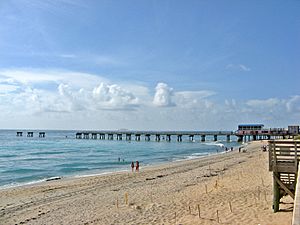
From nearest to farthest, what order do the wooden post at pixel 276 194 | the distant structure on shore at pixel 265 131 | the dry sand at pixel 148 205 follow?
the wooden post at pixel 276 194
the dry sand at pixel 148 205
the distant structure on shore at pixel 265 131

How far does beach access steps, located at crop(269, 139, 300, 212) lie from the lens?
29.5 ft

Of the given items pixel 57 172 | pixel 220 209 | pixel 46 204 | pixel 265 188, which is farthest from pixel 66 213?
pixel 57 172

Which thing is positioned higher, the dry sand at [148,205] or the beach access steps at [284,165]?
the beach access steps at [284,165]

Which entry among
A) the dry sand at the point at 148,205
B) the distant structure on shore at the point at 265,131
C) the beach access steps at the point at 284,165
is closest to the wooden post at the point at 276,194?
the beach access steps at the point at 284,165

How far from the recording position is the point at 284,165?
9.16m

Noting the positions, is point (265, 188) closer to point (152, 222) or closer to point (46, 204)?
point (152, 222)

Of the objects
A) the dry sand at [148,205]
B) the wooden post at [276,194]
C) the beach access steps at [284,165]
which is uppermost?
the beach access steps at [284,165]

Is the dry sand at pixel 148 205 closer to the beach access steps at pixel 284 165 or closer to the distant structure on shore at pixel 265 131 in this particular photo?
the beach access steps at pixel 284 165

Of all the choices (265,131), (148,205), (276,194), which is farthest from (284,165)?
(265,131)

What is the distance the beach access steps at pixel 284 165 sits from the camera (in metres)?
8.98

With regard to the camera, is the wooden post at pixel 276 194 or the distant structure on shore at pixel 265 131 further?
the distant structure on shore at pixel 265 131

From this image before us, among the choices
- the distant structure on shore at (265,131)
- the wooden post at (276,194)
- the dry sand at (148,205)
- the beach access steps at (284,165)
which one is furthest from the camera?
the distant structure on shore at (265,131)

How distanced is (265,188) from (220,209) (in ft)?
13.0

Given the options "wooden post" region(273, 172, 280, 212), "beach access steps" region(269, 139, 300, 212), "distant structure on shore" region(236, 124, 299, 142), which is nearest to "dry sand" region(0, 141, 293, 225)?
"wooden post" region(273, 172, 280, 212)
